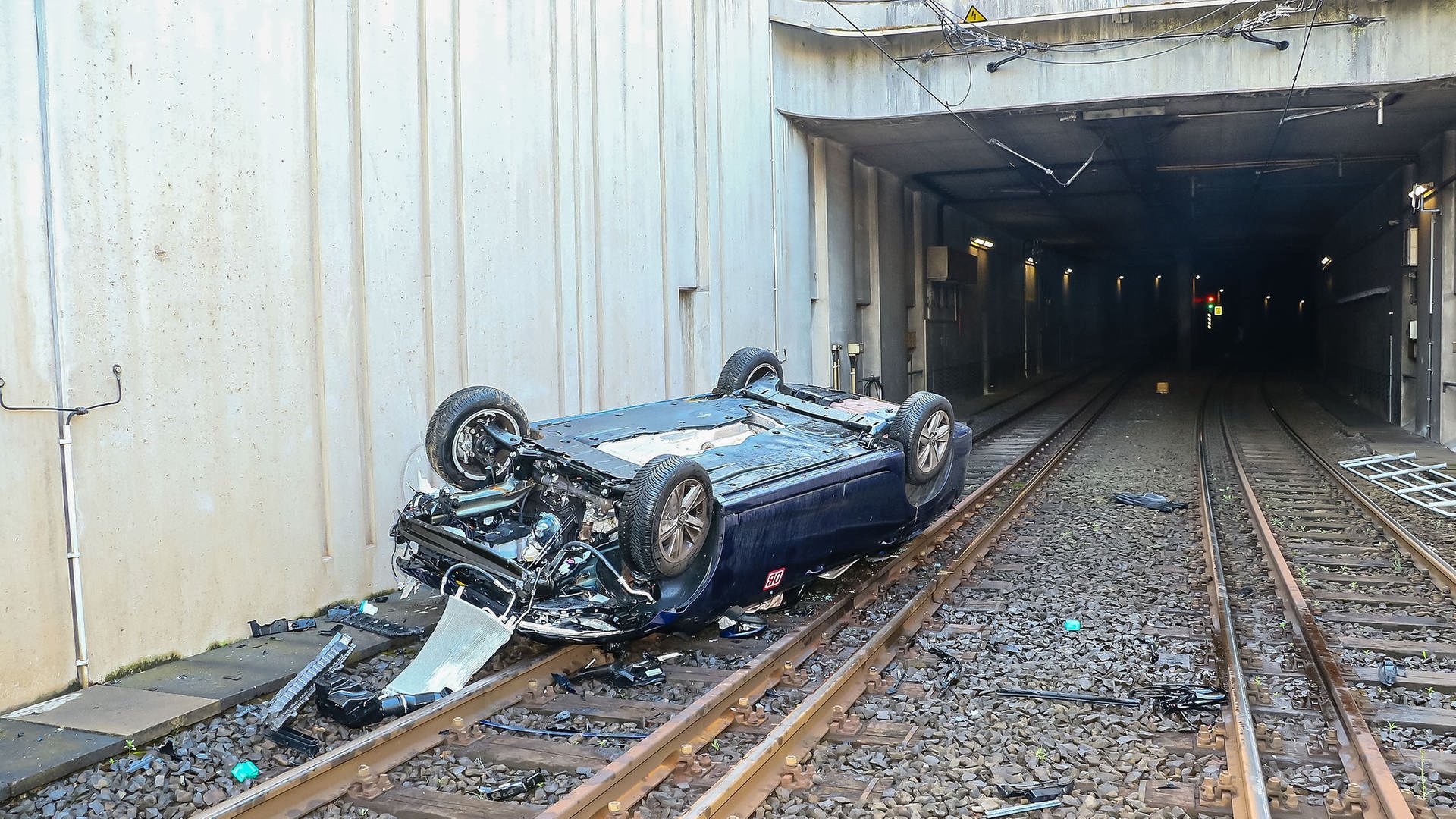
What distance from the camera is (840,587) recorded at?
764 cm

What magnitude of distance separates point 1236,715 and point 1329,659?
1159 mm

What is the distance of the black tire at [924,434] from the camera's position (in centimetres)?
738

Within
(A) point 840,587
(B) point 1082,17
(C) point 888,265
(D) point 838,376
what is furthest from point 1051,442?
(A) point 840,587

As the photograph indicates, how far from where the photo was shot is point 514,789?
4188 mm

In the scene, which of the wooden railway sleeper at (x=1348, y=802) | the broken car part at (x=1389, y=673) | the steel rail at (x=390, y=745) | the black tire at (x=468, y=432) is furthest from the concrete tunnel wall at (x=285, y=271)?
the broken car part at (x=1389, y=673)

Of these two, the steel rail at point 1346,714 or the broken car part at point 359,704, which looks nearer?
the steel rail at point 1346,714

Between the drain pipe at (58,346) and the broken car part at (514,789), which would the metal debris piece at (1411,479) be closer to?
the broken car part at (514,789)

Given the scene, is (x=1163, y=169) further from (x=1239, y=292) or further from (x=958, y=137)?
(x=1239, y=292)

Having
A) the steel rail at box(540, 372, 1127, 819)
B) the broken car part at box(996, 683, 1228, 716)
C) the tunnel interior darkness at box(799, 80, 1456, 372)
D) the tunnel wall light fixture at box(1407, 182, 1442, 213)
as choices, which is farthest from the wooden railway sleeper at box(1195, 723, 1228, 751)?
the tunnel wall light fixture at box(1407, 182, 1442, 213)

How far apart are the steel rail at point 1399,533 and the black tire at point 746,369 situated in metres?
5.24

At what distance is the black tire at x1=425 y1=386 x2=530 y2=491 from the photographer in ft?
21.8

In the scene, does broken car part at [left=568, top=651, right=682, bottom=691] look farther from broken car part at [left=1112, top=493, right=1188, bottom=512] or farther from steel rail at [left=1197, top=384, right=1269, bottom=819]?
broken car part at [left=1112, top=493, right=1188, bottom=512]

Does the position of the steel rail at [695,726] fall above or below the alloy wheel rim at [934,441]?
below

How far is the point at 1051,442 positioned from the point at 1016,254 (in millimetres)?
18971
